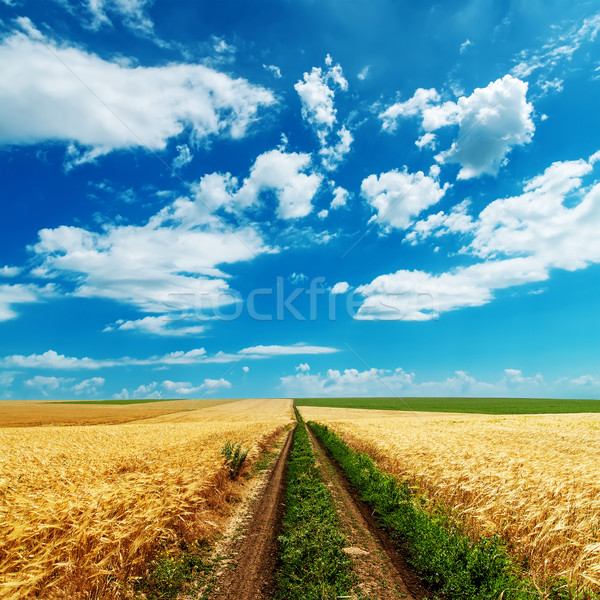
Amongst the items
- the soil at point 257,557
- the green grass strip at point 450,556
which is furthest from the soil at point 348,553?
the green grass strip at point 450,556

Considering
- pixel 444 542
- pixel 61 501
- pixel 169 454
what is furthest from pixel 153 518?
pixel 169 454

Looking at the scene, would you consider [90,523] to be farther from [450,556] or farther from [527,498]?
[527,498]

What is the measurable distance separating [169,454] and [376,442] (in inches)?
433

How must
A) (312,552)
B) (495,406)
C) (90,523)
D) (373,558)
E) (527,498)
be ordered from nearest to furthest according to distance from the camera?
1. (90,523)
2. (312,552)
3. (373,558)
4. (527,498)
5. (495,406)

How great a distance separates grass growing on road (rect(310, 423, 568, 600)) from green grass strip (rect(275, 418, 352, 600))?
157 centimetres

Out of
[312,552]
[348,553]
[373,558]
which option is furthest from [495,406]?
[312,552]

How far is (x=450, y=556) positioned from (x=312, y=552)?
9.01 feet

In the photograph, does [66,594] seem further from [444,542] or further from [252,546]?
[444,542]

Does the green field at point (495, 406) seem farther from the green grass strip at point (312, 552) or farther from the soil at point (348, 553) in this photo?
the soil at point (348, 553)

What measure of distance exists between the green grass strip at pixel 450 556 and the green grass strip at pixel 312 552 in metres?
1.55

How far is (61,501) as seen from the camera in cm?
697

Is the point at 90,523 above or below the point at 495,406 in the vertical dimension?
above

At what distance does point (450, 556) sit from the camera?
6.95 meters

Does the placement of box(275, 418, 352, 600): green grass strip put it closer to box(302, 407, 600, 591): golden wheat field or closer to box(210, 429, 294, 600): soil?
box(210, 429, 294, 600): soil
